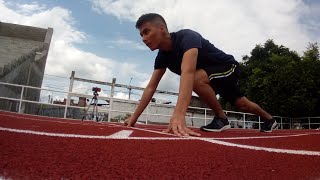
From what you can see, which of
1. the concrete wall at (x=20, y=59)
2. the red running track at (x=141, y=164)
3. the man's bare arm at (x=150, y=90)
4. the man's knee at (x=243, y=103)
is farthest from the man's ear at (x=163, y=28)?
the concrete wall at (x=20, y=59)

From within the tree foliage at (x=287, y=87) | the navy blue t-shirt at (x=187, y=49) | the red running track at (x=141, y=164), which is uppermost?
the tree foliage at (x=287, y=87)

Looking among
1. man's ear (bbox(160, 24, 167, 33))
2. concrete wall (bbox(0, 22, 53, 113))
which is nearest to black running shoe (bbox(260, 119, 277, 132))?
man's ear (bbox(160, 24, 167, 33))

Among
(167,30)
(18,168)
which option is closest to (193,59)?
(167,30)

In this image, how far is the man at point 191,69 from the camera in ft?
9.01

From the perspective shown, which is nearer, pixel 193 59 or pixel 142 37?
pixel 193 59

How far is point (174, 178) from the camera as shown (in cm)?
98

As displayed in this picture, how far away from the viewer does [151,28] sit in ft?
9.78

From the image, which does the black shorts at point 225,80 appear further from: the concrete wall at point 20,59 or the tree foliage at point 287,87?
the tree foliage at point 287,87

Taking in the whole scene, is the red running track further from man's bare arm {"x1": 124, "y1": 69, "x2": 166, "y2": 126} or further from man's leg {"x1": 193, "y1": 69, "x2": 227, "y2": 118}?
man's bare arm {"x1": 124, "y1": 69, "x2": 166, "y2": 126}

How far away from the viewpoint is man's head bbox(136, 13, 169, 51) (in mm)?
2986

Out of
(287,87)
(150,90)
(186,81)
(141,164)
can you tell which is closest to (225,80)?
(150,90)

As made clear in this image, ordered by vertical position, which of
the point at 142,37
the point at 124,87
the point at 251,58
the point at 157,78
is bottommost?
the point at 157,78

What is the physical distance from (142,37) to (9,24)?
74.0 ft

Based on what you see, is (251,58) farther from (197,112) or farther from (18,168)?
(18,168)
